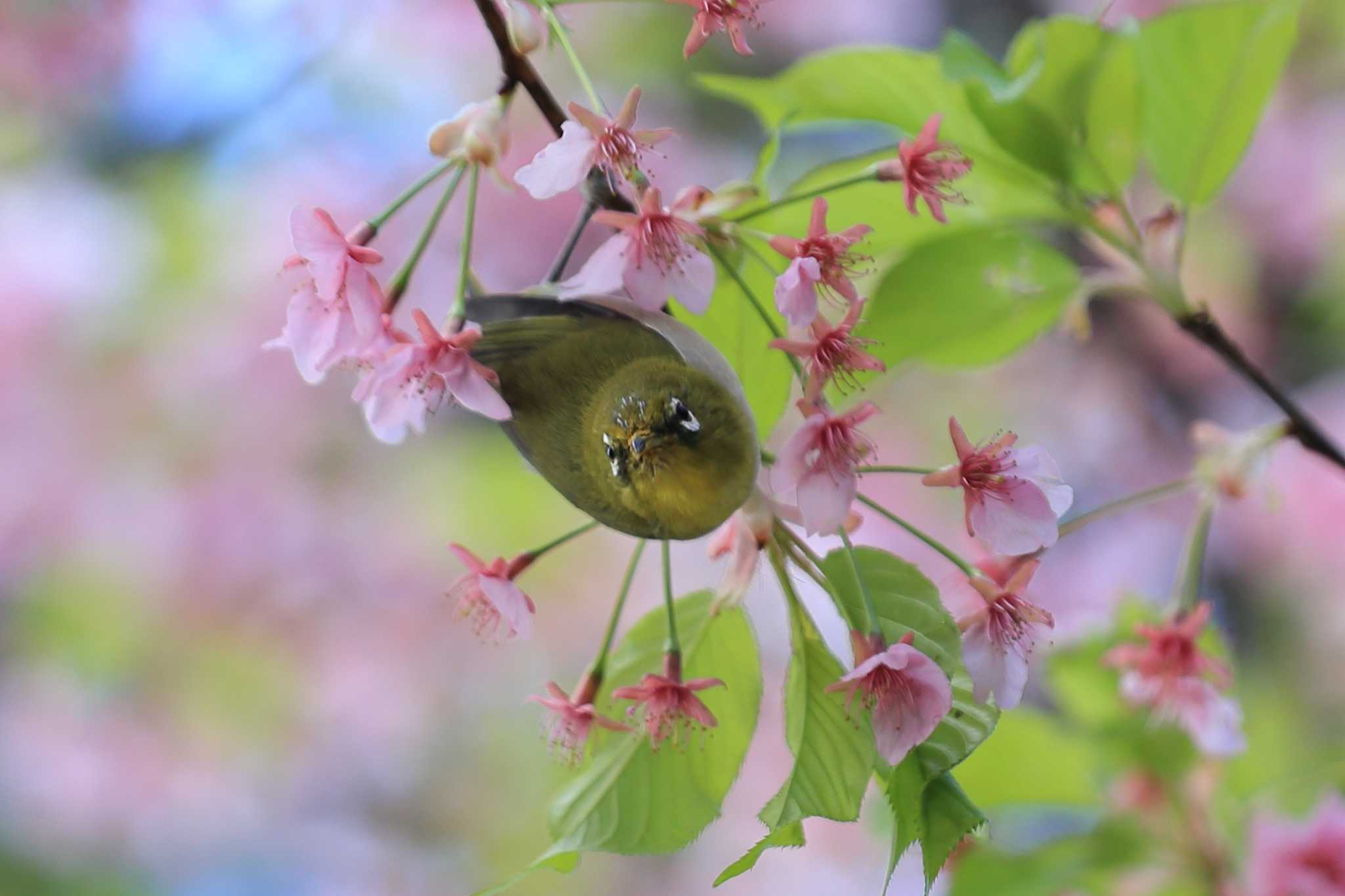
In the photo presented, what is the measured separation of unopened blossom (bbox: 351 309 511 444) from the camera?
41 centimetres

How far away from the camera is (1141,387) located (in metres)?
1.76

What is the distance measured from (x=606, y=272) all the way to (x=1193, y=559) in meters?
0.43

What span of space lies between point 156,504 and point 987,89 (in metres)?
1.60

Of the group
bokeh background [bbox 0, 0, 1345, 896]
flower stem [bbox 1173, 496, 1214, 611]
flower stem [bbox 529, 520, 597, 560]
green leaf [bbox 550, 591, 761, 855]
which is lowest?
green leaf [bbox 550, 591, 761, 855]

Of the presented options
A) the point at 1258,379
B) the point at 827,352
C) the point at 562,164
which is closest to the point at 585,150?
the point at 562,164

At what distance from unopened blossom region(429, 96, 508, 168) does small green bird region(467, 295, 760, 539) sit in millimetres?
55

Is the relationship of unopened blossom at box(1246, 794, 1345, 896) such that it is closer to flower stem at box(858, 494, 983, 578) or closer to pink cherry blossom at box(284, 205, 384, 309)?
flower stem at box(858, 494, 983, 578)

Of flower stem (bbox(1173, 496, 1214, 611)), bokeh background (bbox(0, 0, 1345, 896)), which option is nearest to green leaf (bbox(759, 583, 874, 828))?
flower stem (bbox(1173, 496, 1214, 611))

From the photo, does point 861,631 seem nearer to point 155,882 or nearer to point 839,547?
point 839,547

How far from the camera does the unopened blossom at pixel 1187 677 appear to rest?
643mm

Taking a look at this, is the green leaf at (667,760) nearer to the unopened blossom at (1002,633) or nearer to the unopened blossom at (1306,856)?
the unopened blossom at (1002,633)

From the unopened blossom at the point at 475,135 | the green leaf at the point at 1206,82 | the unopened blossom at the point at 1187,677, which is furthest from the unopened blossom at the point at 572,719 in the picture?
the green leaf at the point at 1206,82

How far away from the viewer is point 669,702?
0.46 m

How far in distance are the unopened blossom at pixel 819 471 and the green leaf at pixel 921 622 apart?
0.15ft
